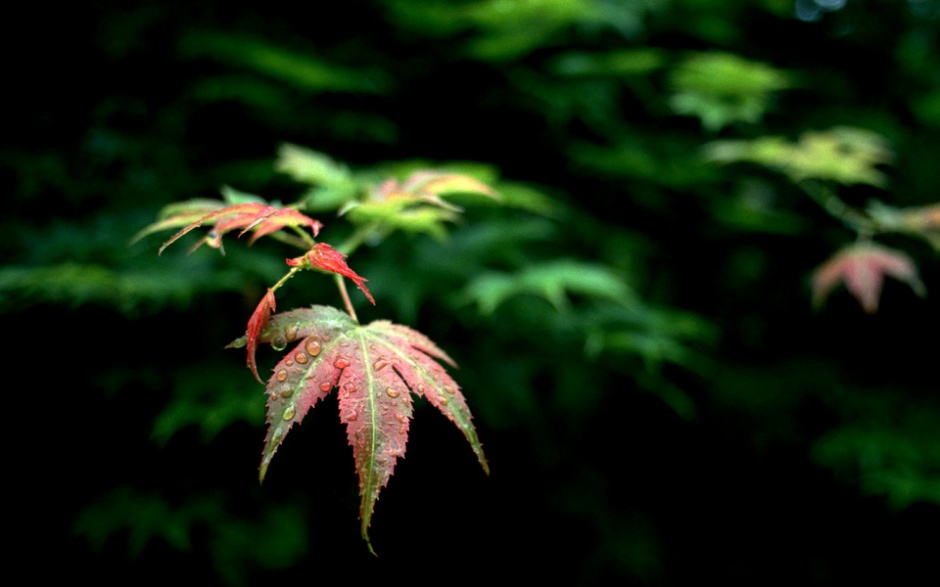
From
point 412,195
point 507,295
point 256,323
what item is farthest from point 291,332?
point 507,295

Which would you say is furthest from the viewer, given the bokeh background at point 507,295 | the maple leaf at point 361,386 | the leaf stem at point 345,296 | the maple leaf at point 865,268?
the bokeh background at point 507,295

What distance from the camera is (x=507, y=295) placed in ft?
5.21

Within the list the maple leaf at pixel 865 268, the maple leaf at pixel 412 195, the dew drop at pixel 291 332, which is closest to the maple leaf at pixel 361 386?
the dew drop at pixel 291 332

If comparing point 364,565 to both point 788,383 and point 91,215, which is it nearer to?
point 91,215

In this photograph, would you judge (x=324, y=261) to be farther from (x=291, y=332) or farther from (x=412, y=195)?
(x=412, y=195)

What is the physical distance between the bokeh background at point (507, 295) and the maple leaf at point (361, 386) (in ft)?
2.09

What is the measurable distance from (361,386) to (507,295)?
3.47 feet

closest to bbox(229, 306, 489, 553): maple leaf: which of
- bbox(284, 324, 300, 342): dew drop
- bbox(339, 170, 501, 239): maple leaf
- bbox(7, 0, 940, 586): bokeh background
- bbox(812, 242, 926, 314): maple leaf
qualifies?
bbox(284, 324, 300, 342): dew drop

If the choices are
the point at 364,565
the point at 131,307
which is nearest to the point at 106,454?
the point at 131,307

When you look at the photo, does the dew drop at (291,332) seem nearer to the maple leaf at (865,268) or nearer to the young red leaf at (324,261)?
the young red leaf at (324,261)

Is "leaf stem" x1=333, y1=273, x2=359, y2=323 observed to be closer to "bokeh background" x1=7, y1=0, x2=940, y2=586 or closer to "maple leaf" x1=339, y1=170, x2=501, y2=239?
"maple leaf" x1=339, y1=170, x2=501, y2=239

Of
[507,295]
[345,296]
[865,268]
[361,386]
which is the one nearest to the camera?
[361,386]

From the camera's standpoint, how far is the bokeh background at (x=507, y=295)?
144 cm

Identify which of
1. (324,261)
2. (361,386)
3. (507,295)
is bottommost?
(361,386)
